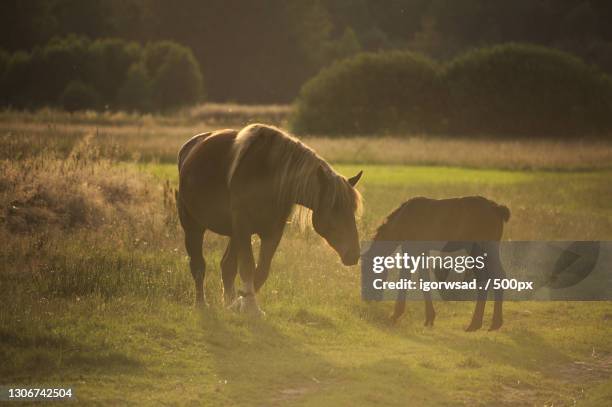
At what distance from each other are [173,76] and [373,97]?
22387 millimetres

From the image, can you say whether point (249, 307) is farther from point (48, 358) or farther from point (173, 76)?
point (173, 76)

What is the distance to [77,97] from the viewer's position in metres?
56.4

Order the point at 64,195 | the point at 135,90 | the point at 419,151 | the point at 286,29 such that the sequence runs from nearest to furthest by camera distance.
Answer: the point at 64,195
the point at 419,151
the point at 135,90
the point at 286,29

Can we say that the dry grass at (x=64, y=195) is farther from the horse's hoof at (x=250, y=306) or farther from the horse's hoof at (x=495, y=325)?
the horse's hoof at (x=495, y=325)

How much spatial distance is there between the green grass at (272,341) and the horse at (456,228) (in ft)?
1.08

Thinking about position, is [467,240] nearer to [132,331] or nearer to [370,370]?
[370,370]

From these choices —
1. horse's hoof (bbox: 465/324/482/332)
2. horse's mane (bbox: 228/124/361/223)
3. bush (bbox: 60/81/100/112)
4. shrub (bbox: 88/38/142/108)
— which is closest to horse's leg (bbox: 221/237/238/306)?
horse's mane (bbox: 228/124/361/223)

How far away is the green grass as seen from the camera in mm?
7320

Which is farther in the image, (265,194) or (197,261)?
(197,261)

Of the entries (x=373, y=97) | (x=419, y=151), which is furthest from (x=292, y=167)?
(x=373, y=97)

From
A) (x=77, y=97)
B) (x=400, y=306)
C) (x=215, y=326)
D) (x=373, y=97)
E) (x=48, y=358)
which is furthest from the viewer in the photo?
(x=77, y=97)

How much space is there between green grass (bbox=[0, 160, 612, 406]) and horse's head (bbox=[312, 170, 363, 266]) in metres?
1.08

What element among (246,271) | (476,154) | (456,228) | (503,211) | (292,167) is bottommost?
(246,271)

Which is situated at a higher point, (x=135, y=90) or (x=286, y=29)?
(x=286, y=29)
